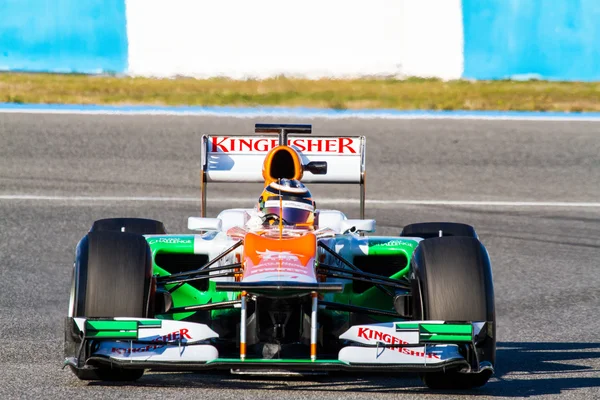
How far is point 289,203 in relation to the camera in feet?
23.6

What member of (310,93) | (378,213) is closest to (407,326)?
(378,213)

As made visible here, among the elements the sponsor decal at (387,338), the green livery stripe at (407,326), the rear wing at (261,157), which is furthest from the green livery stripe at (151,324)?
the rear wing at (261,157)

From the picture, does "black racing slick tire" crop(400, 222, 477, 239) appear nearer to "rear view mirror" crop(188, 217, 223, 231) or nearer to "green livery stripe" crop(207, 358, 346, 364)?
"rear view mirror" crop(188, 217, 223, 231)

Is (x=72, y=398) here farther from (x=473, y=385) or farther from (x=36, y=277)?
(x=36, y=277)

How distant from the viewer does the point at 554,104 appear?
18.0 metres

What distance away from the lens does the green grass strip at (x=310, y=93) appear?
17.7 meters

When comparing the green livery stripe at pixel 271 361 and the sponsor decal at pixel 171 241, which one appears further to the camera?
the sponsor decal at pixel 171 241

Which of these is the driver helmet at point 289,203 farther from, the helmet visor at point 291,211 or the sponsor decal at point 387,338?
the sponsor decal at point 387,338

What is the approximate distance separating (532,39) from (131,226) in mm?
10832

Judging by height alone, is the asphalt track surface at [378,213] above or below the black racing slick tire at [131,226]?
below

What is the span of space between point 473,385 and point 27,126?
10.7 meters

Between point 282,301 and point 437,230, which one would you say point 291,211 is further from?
point 437,230

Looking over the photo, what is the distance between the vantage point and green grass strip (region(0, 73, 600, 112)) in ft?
58.1

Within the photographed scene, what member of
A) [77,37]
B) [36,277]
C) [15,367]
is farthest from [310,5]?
[15,367]
